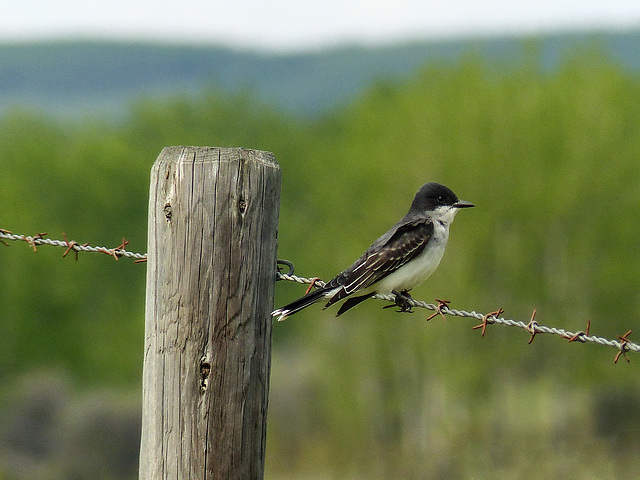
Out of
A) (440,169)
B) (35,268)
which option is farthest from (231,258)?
(35,268)

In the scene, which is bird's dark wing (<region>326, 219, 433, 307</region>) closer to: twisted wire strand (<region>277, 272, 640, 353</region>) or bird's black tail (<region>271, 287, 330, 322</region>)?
bird's black tail (<region>271, 287, 330, 322</region>)

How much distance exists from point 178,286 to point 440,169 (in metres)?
32.2

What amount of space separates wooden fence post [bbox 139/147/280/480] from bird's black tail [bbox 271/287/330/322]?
3.02 feet

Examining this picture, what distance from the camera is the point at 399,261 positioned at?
648 cm

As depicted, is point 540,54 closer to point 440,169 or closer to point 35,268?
point 440,169

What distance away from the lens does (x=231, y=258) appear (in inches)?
132

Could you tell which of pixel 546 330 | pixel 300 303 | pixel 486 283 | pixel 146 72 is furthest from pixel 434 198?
pixel 146 72

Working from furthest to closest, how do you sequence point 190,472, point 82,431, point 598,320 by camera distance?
point 82,431 < point 598,320 < point 190,472

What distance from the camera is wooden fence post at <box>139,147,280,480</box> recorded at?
3350 millimetres

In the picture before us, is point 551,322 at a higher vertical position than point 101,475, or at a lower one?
higher

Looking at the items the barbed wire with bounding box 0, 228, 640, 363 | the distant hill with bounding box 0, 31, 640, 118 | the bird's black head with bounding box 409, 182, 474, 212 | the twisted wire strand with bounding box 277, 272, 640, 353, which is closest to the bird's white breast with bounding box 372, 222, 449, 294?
the bird's black head with bounding box 409, 182, 474, 212

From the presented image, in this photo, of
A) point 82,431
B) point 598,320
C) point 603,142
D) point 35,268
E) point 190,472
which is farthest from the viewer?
point 35,268

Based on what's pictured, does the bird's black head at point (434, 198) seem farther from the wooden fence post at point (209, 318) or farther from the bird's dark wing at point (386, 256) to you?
the wooden fence post at point (209, 318)

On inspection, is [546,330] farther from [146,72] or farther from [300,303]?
[146,72]
